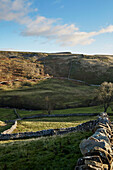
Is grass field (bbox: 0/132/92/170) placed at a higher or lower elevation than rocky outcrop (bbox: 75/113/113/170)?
lower

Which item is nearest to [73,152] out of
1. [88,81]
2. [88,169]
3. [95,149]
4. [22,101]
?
[95,149]

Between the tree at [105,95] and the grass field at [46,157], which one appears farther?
the tree at [105,95]

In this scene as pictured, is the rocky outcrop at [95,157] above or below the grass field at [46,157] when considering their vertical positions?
above

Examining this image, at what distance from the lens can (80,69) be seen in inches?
7776

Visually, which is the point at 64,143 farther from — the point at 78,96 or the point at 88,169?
the point at 78,96

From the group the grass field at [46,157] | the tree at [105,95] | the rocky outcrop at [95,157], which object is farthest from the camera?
the tree at [105,95]

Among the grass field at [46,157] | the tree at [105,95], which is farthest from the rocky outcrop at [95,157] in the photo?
the tree at [105,95]

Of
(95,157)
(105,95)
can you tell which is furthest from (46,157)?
(105,95)

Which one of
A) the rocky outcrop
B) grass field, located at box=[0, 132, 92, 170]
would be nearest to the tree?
grass field, located at box=[0, 132, 92, 170]

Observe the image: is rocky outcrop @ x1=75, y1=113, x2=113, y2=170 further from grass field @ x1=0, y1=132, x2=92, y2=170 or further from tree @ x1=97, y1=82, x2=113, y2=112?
tree @ x1=97, y1=82, x2=113, y2=112

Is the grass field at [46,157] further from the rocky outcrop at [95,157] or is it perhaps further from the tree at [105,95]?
the tree at [105,95]

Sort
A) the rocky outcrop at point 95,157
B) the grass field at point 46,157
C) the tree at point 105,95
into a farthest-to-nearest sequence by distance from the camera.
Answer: the tree at point 105,95 → the grass field at point 46,157 → the rocky outcrop at point 95,157

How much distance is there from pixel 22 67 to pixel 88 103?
392ft

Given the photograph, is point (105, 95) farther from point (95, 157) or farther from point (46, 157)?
point (95, 157)
